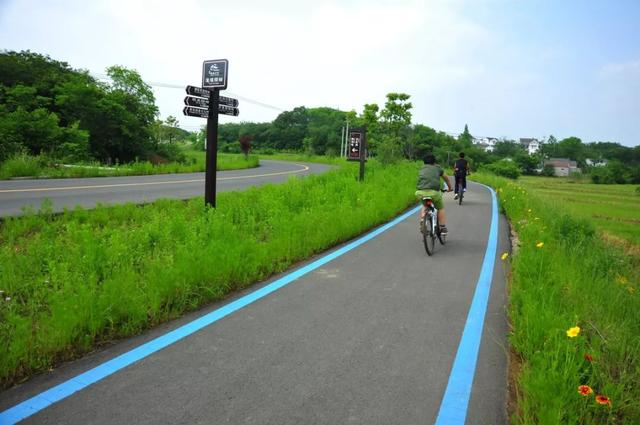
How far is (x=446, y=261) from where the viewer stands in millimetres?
7129

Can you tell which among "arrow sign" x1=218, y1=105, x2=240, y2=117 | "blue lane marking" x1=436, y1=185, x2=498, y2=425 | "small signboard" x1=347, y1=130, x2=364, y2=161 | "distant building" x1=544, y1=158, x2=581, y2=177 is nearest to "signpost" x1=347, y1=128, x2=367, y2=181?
"small signboard" x1=347, y1=130, x2=364, y2=161

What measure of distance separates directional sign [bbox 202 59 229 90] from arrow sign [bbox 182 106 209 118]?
1.62ft

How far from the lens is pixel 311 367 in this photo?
128 inches

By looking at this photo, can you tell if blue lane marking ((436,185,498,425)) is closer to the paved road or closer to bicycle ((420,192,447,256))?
bicycle ((420,192,447,256))

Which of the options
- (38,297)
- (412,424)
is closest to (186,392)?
(412,424)

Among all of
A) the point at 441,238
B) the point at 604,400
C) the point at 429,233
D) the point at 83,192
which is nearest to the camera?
the point at 604,400

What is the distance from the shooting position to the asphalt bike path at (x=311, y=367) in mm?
2645

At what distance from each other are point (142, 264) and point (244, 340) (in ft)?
7.94

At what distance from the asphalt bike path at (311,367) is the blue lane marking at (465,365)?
16 mm

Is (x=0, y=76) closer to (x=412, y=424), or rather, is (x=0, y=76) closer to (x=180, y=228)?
(x=180, y=228)

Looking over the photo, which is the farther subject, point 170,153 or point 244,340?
point 170,153

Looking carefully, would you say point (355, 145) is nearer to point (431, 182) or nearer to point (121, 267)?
point (431, 182)

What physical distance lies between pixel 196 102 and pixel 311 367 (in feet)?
17.6

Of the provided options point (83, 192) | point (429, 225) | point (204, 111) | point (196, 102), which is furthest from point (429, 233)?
point (83, 192)
